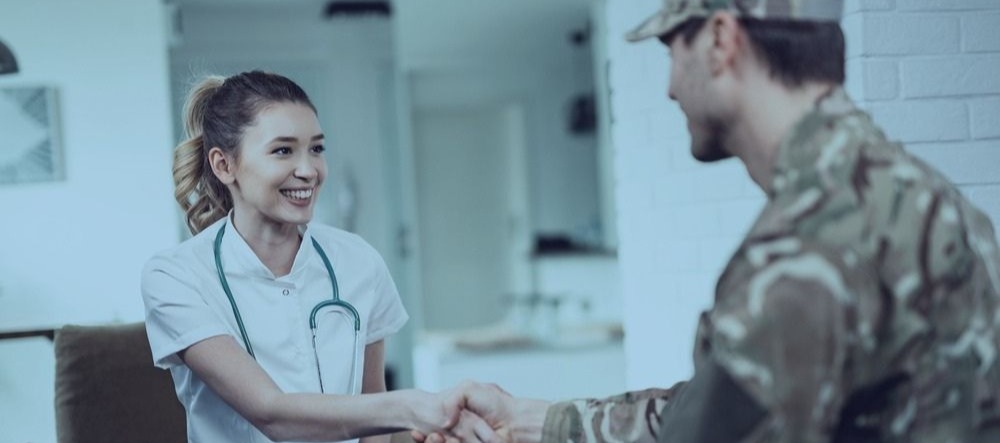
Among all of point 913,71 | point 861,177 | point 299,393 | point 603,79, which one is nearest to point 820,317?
point 861,177

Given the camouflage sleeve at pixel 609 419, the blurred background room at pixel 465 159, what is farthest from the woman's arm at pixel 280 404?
the blurred background room at pixel 465 159

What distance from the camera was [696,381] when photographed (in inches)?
41.1

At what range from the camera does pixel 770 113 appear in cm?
111

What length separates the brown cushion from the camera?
6.07 feet

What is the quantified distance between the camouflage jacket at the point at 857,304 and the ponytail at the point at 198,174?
105 centimetres

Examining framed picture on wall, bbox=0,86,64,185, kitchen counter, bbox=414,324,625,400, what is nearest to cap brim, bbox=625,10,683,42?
kitchen counter, bbox=414,324,625,400

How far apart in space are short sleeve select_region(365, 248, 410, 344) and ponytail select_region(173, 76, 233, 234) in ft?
0.91

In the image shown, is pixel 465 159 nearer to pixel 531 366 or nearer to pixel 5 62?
pixel 531 366

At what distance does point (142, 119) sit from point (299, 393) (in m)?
3.32

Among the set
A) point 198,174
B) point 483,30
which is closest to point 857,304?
point 198,174

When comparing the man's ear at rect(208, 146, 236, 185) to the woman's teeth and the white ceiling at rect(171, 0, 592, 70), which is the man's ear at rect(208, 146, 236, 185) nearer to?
the woman's teeth

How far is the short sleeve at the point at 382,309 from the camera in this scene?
1872 mm

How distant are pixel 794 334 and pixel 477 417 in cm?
90

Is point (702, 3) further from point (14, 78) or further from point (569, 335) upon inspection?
point (14, 78)
